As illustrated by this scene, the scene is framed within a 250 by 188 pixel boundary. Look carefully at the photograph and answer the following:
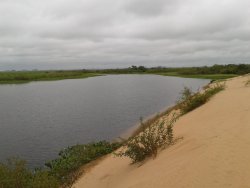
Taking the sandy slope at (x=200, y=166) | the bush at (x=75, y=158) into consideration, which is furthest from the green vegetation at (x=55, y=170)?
the sandy slope at (x=200, y=166)

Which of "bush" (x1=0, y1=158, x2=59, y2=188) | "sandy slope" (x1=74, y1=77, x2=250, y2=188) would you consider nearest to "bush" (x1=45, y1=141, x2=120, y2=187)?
"sandy slope" (x1=74, y1=77, x2=250, y2=188)

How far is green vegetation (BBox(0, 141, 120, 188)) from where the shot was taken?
31.3ft

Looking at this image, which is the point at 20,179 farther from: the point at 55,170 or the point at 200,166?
the point at 55,170

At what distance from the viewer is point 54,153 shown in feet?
68.6

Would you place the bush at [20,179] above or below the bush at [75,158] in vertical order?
above

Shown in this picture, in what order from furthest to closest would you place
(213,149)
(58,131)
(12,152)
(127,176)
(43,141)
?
1. (58,131)
2. (43,141)
3. (12,152)
4. (127,176)
5. (213,149)

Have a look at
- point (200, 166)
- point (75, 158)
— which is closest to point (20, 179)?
point (200, 166)

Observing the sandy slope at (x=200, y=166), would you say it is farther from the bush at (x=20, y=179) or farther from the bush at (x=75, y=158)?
the bush at (x=75, y=158)

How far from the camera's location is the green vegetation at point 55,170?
9555 millimetres

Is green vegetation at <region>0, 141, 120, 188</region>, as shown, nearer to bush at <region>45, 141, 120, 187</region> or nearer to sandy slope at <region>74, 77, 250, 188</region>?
bush at <region>45, 141, 120, 187</region>

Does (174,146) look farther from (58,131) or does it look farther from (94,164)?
(58,131)

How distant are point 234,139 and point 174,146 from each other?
9.24ft

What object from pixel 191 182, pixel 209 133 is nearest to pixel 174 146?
pixel 209 133

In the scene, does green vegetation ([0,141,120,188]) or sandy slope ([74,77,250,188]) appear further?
green vegetation ([0,141,120,188])
